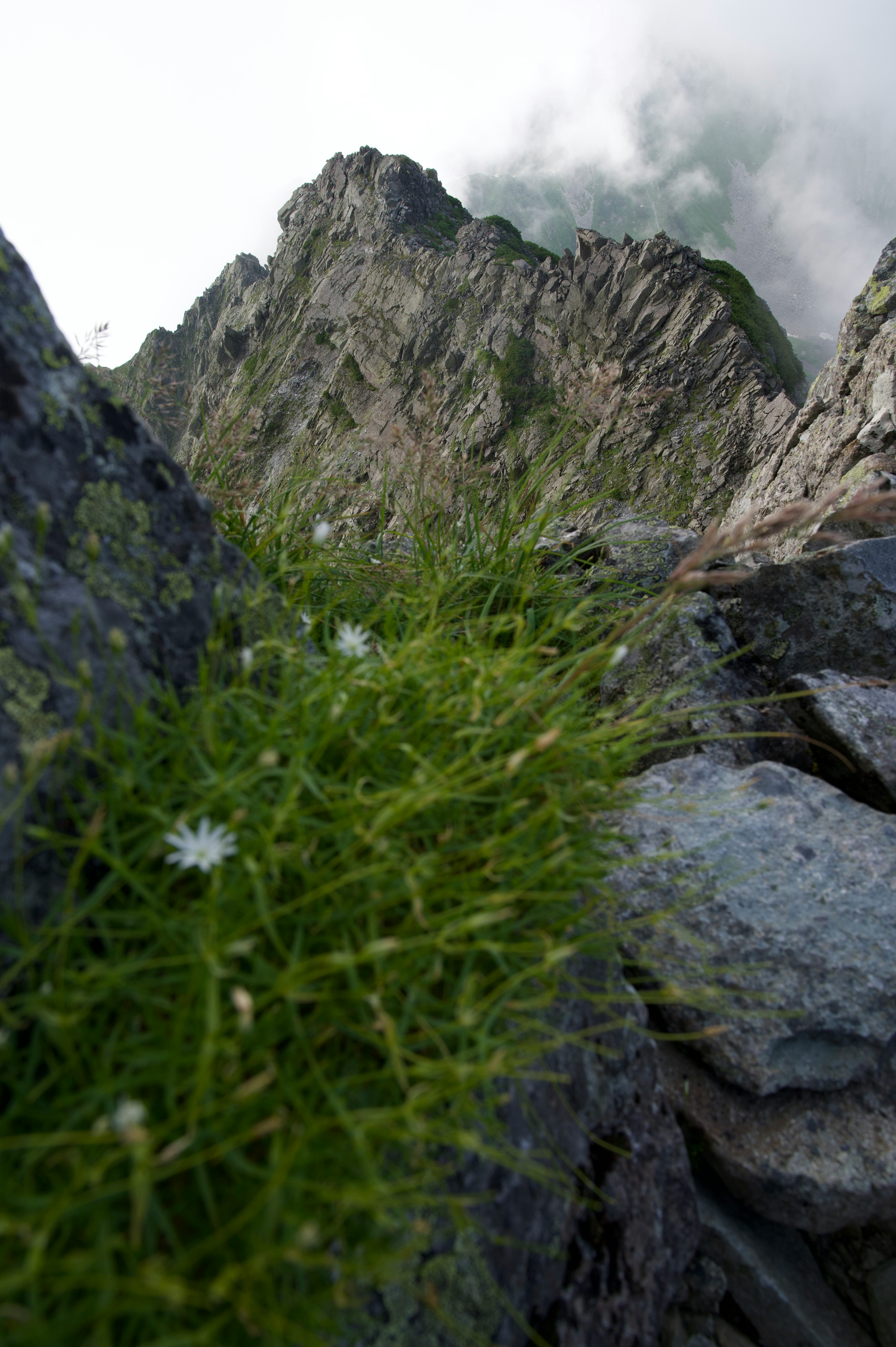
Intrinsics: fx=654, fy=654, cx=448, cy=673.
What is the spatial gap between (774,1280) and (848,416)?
43.3 ft

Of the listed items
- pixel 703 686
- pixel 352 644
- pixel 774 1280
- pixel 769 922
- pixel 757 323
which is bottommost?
pixel 774 1280

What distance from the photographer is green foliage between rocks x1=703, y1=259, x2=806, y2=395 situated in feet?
112

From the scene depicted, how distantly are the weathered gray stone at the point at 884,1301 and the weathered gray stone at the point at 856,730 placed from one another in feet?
6.46

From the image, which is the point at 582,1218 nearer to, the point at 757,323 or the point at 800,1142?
the point at 800,1142

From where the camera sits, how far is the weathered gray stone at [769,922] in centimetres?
260

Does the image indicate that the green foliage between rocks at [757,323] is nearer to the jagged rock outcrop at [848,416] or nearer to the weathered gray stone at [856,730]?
the jagged rock outcrop at [848,416]

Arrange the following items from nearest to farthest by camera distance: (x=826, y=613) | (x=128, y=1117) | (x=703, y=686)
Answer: (x=128, y=1117)
(x=703, y=686)
(x=826, y=613)

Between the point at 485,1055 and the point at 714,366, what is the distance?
38.8 m

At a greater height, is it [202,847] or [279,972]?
[202,847]

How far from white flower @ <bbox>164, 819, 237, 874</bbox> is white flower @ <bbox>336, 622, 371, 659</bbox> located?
2.80ft

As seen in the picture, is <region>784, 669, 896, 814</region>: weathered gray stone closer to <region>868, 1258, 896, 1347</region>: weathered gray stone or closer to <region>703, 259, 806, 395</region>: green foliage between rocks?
<region>868, 1258, 896, 1347</region>: weathered gray stone

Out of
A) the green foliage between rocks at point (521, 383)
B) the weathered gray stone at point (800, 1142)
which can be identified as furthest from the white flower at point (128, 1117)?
the green foliage between rocks at point (521, 383)

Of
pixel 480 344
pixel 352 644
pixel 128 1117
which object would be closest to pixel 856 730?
pixel 352 644

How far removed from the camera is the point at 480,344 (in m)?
46.6
